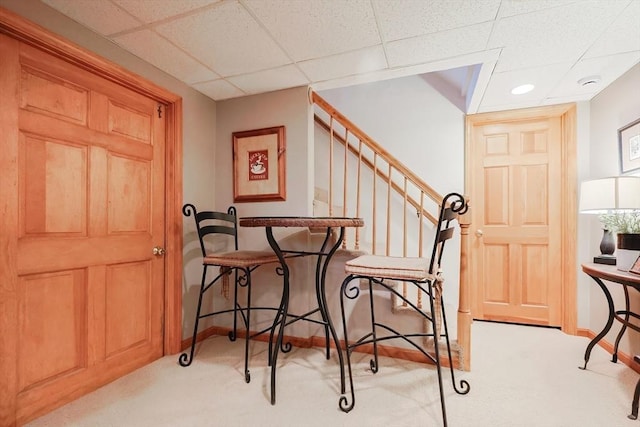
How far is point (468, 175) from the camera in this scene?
3.04 metres

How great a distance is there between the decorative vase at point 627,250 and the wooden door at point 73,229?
3.28m

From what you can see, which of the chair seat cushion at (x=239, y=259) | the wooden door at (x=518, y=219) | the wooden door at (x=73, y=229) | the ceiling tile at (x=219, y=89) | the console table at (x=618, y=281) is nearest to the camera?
the wooden door at (x=73, y=229)

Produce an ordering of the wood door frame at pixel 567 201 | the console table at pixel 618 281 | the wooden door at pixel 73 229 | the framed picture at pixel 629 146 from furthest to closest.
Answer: the wood door frame at pixel 567 201
the framed picture at pixel 629 146
the console table at pixel 618 281
the wooden door at pixel 73 229

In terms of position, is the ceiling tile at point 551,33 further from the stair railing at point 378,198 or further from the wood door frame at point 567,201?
the stair railing at point 378,198

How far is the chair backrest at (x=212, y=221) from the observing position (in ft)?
7.41

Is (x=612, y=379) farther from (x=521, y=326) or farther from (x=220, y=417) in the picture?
(x=220, y=417)

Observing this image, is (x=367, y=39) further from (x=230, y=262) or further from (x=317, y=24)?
(x=230, y=262)

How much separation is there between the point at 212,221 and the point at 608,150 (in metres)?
3.49

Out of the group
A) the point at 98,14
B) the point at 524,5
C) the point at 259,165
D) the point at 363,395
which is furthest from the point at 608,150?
the point at 98,14

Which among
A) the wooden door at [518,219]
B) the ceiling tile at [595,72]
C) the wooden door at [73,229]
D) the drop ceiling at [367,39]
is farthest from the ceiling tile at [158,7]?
the wooden door at [518,219]

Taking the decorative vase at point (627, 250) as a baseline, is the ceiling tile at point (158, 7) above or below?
above

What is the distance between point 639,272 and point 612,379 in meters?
0.79

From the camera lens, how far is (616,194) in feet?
6.86

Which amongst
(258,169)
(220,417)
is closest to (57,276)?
(220,417)
